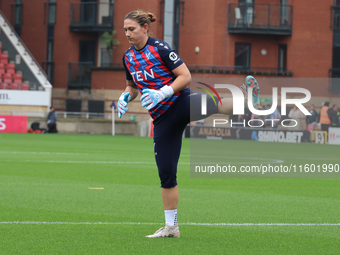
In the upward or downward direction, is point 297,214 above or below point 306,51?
below

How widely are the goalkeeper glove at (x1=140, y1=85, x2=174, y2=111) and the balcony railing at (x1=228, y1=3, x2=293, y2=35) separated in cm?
3248

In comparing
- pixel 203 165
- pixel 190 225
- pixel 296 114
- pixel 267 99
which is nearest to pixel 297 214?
pixel 190 225

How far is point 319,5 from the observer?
36906mm

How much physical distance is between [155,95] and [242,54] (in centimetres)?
3380

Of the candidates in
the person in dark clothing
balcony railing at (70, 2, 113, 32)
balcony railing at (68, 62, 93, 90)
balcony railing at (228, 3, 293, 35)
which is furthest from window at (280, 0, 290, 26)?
balcony railing at (68, 62, 93, 90)

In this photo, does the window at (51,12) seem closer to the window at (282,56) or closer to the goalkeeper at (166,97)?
the window at (282,56)

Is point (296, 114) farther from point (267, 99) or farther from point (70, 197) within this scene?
point (70, 197)

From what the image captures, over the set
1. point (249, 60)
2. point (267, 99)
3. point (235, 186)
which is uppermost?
point (249, 60)

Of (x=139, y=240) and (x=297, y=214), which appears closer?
(x=139, y=240)

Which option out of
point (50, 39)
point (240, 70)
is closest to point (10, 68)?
point (50, 39)

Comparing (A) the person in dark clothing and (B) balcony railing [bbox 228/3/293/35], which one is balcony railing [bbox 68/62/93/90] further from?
(A) the person in dark clothing

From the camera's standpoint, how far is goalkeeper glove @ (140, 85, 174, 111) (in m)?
5.07

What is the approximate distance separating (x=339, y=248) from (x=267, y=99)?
31604 mm

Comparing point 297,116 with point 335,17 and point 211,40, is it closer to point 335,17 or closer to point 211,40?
point 211,40
